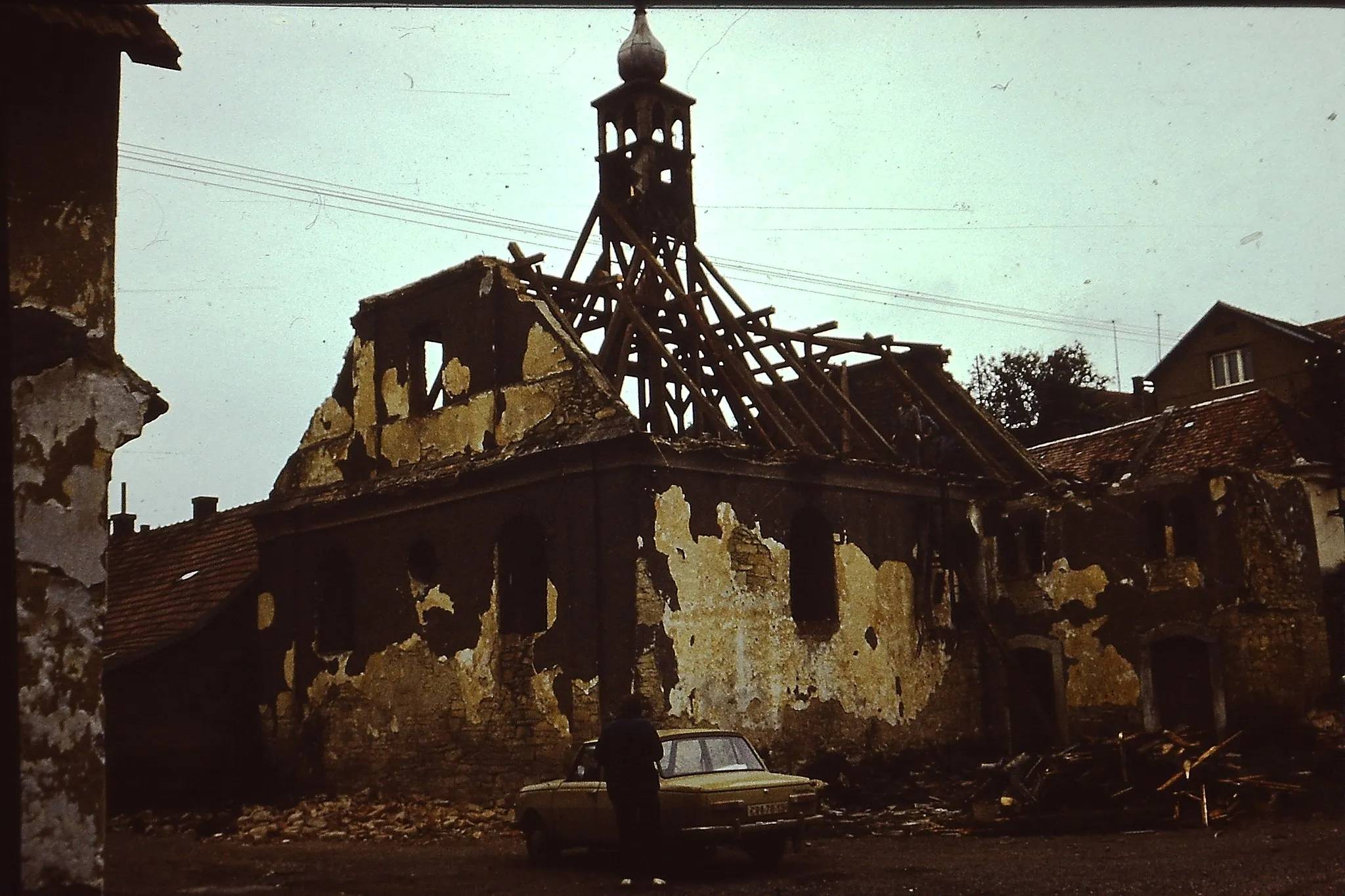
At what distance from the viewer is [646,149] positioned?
23297mm

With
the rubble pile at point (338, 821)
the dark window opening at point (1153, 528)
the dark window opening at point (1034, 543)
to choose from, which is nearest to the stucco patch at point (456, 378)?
the rubble pile at point (338, 821)

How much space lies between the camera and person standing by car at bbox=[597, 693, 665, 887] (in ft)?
41.0

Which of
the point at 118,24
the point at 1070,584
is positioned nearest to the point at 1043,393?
the point at 1070,584

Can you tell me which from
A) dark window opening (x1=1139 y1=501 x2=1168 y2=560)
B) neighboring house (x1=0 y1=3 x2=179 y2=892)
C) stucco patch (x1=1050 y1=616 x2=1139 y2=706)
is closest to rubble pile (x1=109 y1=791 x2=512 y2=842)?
stucco patch (x1=1050 y1=616 x2=1139 y2=706)

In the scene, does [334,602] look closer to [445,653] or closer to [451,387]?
[445,653]

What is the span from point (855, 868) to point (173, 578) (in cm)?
1793

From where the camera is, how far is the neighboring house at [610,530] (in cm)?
1847

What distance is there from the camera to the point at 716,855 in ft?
47.9

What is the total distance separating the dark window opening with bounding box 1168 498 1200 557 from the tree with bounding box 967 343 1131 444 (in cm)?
2490

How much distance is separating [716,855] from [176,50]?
9257mm

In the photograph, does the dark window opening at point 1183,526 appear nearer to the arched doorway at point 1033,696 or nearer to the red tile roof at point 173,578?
the arched doorway at point 1033,696

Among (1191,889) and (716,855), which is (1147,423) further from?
(1191,889)

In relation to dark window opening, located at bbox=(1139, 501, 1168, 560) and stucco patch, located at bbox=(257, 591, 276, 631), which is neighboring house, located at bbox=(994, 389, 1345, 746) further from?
stucco patch, located at bbox=(257, 591, 276, 631)

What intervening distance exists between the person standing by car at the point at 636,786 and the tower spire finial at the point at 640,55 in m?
14.0
